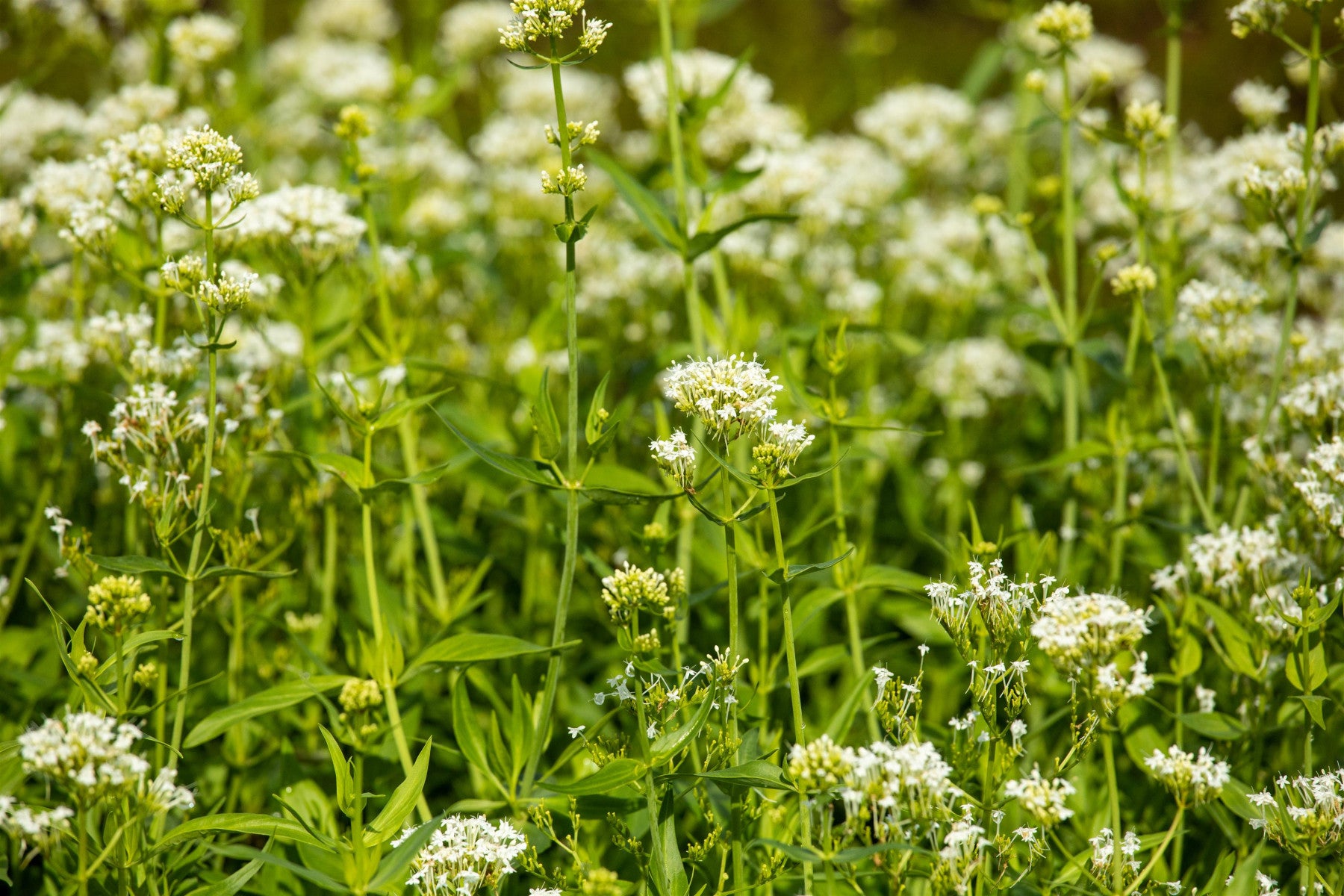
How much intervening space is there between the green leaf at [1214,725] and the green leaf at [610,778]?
4.32 feet

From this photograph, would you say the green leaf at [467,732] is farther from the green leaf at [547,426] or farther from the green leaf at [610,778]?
the green leaf at [547,426]

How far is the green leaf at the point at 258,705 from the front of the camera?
7.08 feet

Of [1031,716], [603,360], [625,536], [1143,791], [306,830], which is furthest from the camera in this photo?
[603,360]

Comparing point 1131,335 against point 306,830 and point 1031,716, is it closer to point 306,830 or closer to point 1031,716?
point 1031,716

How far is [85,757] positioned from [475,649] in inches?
28.0

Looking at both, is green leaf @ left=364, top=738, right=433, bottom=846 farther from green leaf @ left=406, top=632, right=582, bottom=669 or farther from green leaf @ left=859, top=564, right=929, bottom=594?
green leaf @ left=859, top=564, right=929, bottom=594

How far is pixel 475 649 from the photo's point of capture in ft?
7.11

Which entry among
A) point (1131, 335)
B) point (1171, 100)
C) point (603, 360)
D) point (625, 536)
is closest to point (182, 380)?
point (625, 536)

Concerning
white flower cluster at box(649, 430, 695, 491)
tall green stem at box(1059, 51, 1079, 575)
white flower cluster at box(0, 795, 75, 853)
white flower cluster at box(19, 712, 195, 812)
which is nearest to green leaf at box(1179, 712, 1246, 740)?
tall green stem at box(1059, 51, 1079, 575)

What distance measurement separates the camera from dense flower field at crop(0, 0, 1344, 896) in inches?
78.3

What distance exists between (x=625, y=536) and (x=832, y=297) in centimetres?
197

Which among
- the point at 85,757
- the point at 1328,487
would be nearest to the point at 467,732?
the point at 85,757

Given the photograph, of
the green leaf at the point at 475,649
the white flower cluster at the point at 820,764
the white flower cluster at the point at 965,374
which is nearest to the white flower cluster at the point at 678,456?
the green leaf at the point at 475,649

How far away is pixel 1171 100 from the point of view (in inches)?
140
